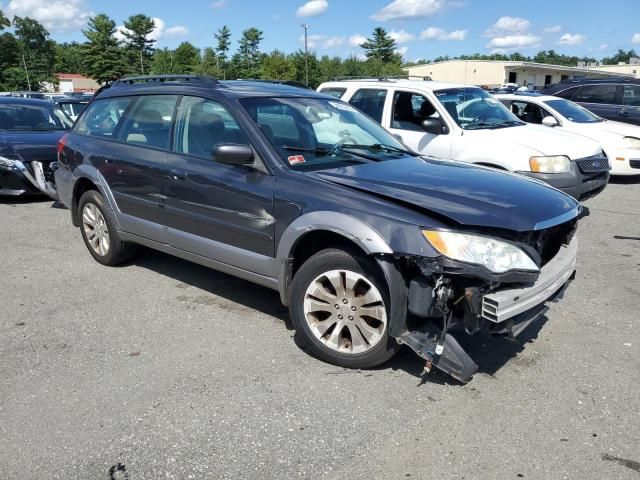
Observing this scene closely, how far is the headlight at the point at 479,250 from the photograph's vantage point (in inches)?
123

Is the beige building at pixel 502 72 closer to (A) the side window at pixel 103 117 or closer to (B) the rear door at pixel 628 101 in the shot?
(B) the rear door at pixel 628 101

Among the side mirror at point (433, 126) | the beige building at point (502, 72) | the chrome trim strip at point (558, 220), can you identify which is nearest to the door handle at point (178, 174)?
the chrome trim strip at point (558, 220)

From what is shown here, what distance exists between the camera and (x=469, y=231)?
320 centimetres

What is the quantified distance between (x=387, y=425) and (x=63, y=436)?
1693mm

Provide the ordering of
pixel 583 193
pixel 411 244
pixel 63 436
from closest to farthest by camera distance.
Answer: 1. pixel 63 436
2. pixel 411 244
3. pixel 583 193

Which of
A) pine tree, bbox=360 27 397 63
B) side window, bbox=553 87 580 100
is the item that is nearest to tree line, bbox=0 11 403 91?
pine tree, bbox=360 27 397 63

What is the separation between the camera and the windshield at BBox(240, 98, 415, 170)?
4.12m

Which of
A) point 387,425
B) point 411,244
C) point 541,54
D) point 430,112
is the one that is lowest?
point 387,425

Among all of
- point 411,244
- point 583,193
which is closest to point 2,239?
point 411,244

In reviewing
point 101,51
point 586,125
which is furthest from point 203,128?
point 101,51

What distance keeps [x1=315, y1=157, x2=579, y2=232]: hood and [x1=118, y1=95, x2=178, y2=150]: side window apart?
1.66 metres

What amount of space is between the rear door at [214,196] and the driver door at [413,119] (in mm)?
3871

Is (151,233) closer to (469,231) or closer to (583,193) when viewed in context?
(469,231)

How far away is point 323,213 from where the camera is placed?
3.57 metres
